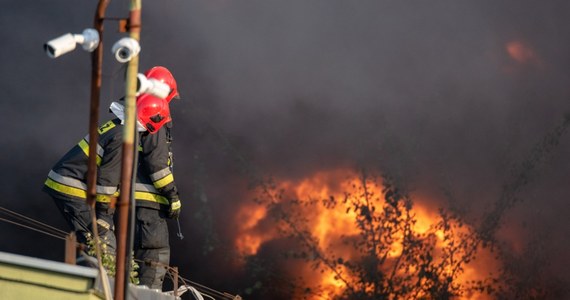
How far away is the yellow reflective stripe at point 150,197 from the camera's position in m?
12.9

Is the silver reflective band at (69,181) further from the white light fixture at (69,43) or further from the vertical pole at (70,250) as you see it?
the white light fixture at (69,43)

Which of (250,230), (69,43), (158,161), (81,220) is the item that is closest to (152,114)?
(158,161)

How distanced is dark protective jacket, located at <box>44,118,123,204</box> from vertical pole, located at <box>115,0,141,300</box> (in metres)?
3.86

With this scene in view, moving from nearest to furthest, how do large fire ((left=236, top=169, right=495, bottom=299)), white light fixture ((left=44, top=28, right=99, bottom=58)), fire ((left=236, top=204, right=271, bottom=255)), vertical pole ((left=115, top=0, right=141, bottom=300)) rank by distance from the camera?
white light fixture ((left=44, top=28, right=99, bottom=58)), vertical pole ((left=115, top=0, right=141, bottom=300)), fire ((left=236, top=204, right=271, bottom=255)), large fire ((left=236, top=169, right=495, bottom=299))

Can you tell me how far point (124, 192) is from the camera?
28.1 ft

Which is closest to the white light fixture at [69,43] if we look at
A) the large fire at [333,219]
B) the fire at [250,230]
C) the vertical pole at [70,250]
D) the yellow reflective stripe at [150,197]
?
the vertical pole at [70,250]

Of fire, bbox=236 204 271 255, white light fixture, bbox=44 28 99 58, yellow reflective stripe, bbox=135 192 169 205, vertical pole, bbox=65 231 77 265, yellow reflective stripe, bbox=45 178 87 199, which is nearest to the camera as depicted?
white light fixture, bbox=44 28 99 58

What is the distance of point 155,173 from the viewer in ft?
41.4

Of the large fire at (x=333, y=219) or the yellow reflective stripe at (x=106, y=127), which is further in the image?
the large fire at (x=333, y=219)

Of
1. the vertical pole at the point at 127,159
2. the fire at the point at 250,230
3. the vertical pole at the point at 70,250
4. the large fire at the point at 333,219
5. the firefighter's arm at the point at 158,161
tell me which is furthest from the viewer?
the large fire at the point at 333,219

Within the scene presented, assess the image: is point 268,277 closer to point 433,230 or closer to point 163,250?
point 433,230

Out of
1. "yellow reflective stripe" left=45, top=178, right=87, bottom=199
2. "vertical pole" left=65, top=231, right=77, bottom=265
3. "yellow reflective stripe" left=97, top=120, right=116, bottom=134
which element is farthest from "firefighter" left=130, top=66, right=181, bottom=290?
"vertical pole" left=65, top=231, right=77, bottom=265

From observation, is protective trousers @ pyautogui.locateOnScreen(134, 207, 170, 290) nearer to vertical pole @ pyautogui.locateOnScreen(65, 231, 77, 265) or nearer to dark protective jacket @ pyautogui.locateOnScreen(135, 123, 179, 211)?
dark protective jacket @ pyautogui.locateOnScreen(135, 123, 179, 211)

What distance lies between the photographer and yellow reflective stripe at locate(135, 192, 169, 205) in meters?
12.9
